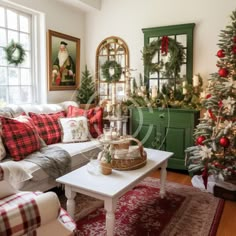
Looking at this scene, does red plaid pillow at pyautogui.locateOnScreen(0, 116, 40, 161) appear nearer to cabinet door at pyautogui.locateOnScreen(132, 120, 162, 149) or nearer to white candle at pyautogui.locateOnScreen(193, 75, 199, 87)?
cabinet door at pyautogui.locateOnScreen(132, 120, 162, 149)

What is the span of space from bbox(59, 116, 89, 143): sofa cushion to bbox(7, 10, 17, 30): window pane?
4.60 ft

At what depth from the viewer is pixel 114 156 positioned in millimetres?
2123

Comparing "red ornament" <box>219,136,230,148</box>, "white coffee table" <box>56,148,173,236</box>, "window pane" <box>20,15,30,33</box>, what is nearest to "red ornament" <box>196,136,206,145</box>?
"red ornament" <box>219,136,230,148</box>

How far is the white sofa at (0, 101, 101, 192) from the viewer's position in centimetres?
185

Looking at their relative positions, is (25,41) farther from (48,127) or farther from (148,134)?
(148,134)

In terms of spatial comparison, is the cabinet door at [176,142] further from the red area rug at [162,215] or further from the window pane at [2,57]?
the window pane at [2,57]

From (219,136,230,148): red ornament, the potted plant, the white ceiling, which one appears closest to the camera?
(219,136,230,148): red ornament

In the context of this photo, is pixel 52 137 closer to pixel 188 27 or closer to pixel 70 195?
pixel 70 195

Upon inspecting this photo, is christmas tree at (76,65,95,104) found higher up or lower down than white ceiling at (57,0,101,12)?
lower down

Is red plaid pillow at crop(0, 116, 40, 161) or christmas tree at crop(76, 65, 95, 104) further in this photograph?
christmas tree at crop(76, 65, 95, 104)

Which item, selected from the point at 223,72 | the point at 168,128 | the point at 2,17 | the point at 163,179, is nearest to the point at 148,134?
the point at 168,128

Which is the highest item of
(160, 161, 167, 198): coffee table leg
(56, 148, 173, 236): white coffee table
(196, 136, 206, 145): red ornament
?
(196, 136, 206, 145): red ornament

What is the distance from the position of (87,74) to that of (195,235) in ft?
10.2

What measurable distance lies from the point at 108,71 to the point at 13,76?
4.87ft
